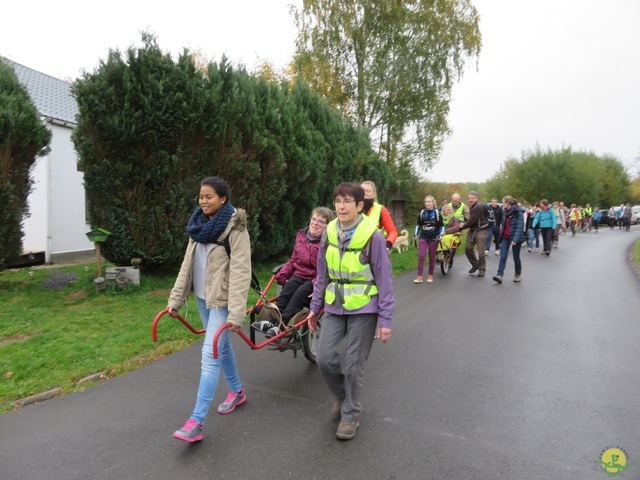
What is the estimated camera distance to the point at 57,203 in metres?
13.1

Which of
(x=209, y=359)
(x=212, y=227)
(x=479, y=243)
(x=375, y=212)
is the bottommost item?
(x=209, y=359)

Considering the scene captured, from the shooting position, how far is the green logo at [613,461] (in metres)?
3.02

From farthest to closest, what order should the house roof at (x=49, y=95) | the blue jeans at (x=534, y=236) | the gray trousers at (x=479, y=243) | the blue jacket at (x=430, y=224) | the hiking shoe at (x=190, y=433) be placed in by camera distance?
the blue jeans at (x=534, y=236)
the house roof at (x=49, y=95)
the gray trousers at (x=479, y=243)
the blue jacket at (x=430, y=224)
the hiking shoe at (x=190, y=433)

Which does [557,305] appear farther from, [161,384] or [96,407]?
[96,407]

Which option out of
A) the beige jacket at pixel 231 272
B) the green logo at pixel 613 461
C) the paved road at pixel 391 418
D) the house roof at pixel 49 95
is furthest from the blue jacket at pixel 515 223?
the house roof at pixel 49 95

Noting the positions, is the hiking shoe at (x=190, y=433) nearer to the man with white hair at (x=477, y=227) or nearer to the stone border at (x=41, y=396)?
the stone border at (x=41, y=396)

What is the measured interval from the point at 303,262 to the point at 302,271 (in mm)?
101

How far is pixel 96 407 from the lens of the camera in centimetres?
400

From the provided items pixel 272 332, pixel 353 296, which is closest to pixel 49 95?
pixel 272 332

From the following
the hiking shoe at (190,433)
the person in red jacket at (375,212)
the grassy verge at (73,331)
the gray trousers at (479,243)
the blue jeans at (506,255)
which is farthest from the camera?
the gray trousers at (479,243)

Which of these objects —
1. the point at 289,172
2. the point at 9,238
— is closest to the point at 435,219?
the point at 289,172

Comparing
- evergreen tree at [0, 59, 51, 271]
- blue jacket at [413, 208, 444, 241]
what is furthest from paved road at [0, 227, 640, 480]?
evergreen tree at [0, 59, 51, 271]

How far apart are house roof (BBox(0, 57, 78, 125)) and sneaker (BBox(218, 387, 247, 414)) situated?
11877 millimetres

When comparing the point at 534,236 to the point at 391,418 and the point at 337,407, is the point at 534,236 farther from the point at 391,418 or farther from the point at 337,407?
the point at 337,407
